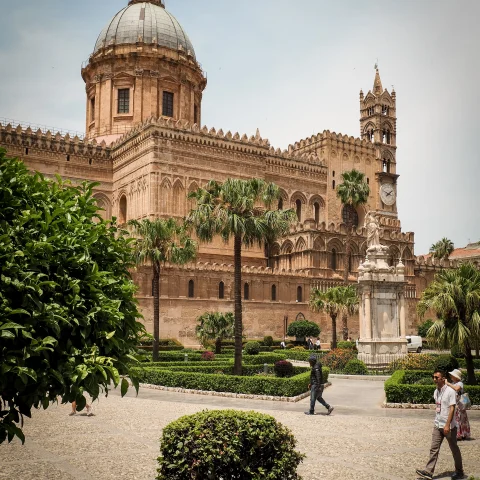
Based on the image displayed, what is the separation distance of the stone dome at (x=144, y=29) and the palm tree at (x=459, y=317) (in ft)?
147

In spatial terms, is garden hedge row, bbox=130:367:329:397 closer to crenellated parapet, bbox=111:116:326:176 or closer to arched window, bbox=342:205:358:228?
crenellated parapet, bbox=111:116:326:176

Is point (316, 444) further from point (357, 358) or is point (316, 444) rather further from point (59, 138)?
point (59, 138)

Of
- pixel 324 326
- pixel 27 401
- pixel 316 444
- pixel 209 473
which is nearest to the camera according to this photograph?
pixel 27 401

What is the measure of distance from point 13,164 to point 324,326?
43.2 metres

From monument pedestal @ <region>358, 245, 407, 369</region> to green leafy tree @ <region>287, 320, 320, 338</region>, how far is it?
16.0 metres

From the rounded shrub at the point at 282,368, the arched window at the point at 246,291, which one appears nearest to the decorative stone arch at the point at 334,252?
the arched window at the point at 246,291

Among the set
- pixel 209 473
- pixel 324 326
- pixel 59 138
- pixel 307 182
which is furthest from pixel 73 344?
pixel 307 182

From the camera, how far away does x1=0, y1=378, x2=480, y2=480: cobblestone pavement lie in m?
9.50

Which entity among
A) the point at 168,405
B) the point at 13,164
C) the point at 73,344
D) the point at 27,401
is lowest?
the point at 168,405

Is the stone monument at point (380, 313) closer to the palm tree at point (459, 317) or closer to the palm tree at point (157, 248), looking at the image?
the palm tree at point (459, 317)

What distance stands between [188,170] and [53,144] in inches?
467

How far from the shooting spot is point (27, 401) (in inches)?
250

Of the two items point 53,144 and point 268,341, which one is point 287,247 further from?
point 53,144

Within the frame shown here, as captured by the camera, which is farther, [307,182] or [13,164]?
[307,182]
